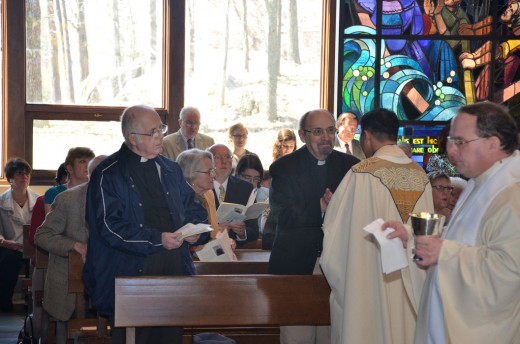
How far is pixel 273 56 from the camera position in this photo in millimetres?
10633

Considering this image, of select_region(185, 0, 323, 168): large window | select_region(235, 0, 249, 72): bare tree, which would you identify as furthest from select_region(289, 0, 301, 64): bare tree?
select_region(235, 0, 249, 72): bare tree

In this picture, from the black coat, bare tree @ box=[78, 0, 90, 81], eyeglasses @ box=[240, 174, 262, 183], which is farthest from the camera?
bare tree @ box=[78, 0, 90, 81]

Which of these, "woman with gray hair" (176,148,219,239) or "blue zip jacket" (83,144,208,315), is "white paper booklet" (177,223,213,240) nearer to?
"blue zip jacket" (83,144,208,315)

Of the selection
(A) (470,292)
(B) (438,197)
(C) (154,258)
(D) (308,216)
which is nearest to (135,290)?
(C) (154,258)

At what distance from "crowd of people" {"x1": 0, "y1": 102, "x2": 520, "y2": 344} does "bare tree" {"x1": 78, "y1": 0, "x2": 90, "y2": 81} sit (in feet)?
10.4

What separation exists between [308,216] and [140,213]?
1344 mm

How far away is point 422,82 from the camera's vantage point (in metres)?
10.5

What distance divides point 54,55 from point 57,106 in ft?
1.92

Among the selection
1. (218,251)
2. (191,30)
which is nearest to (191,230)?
(218,251)

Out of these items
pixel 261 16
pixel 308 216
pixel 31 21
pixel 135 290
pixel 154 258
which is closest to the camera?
pixel 135 290

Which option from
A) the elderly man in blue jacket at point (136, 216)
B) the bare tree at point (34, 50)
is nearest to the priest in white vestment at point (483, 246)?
the elderly man in blue jacket at point (136, 216)

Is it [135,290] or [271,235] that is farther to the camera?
[271,235]

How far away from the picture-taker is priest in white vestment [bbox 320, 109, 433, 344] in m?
5.05

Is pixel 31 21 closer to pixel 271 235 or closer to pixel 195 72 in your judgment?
pixel 195 72
